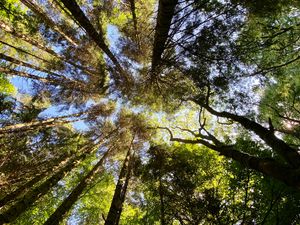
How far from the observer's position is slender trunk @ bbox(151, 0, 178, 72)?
20.1 feet

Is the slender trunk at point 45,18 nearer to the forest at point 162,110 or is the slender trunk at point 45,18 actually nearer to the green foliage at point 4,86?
the forest at point 162,110

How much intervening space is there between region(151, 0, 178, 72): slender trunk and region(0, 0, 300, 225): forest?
0.12 ft

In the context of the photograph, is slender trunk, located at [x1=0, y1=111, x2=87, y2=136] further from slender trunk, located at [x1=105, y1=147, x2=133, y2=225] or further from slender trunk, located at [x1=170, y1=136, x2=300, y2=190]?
slender trunk, located at [x1=170, y1=136, x2=300, y2=190]

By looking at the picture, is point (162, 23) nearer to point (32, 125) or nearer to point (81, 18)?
point (81, 18)

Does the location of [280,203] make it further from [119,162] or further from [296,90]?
[119,162]

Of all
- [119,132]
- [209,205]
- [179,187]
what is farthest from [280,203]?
[119,132]

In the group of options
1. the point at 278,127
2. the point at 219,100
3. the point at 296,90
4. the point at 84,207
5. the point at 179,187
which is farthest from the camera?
the point at 84,207

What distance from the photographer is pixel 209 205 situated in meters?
8.40

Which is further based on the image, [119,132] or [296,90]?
[119,132]

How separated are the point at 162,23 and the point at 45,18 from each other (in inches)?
227

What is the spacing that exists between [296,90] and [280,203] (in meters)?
5.93

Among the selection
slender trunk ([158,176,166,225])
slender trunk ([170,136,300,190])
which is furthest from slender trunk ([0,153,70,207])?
slender trunk ([170,136,300,190])

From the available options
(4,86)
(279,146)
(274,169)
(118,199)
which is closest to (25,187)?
(118,199)

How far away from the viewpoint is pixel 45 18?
10789mm
